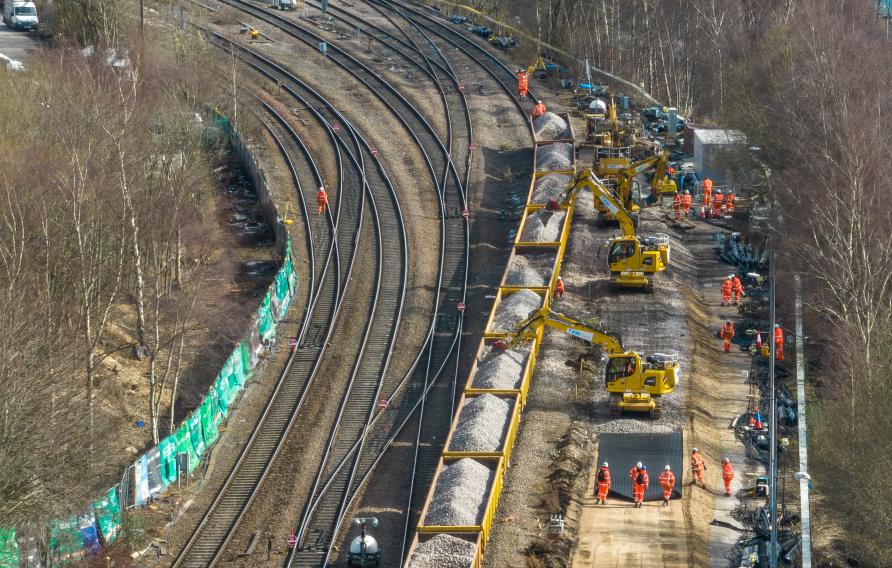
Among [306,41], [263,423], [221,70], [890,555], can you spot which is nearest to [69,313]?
[263,423]

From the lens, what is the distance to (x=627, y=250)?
44.1m

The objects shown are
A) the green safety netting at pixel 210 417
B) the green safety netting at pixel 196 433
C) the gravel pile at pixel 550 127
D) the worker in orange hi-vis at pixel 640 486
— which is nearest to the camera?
the worker in orange hi-vis at pixel 640 486

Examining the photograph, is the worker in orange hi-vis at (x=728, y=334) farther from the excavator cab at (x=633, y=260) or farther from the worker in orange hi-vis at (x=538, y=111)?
the worker in orange hi-vis at (x=538, y=111)

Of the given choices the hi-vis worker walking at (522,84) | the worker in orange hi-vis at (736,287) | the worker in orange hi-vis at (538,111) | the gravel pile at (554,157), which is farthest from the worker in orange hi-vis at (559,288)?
the hi-vis worker walking at (522,84)

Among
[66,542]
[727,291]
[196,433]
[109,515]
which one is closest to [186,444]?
[196,433]

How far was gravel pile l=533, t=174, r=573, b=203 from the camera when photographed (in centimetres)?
5000

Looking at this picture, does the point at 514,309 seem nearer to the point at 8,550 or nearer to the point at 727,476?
the point at 727,476

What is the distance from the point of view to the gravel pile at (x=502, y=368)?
121 ft

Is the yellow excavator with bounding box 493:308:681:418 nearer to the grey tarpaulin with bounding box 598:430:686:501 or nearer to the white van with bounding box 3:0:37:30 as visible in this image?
the grey tarpaulin with bounding box 598:430:686:501

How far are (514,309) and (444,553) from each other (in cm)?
1304

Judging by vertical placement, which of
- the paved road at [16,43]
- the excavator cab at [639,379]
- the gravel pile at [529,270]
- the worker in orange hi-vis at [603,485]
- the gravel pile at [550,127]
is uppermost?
the paved road at [16,43]

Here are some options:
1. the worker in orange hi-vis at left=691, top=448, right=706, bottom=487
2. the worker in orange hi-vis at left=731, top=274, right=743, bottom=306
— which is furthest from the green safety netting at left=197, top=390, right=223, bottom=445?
the worker in orange hi-vis at left=731, top=274, right=743, bottom=306

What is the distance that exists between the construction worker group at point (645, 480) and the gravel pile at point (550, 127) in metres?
25.7

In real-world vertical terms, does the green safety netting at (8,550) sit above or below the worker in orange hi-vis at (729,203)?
below
